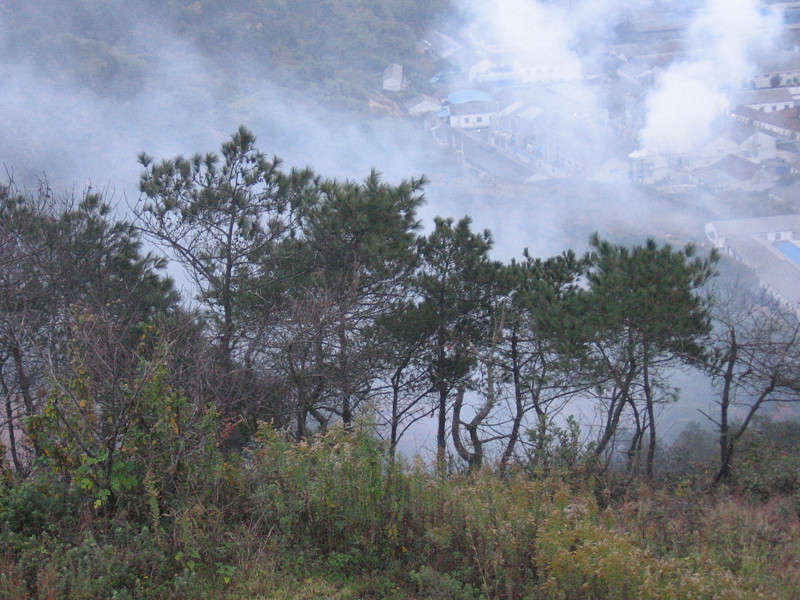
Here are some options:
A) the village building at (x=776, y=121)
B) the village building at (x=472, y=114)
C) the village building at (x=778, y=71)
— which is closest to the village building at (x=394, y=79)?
the village building at (x=472, y=114)

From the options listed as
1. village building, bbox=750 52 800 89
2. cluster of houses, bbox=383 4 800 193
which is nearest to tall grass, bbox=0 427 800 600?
cluster of houses, bbox=383 4 800 193

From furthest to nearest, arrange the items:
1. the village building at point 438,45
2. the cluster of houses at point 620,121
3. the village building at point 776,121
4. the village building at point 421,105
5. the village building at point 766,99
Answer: the village building at point 438,45 < the village building at point 421,105 < the village building at point 766,99 < the village building at point 776,121 < the cluster of houses at point 620,121

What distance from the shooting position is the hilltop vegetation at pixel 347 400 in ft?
11.3

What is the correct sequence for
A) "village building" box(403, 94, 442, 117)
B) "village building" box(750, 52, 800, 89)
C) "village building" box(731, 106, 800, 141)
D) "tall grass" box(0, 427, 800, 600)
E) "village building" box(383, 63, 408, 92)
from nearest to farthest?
"tall grass" box(0, 427, 800, 600) < "village building" box(731, 106, 800, 141) < "village building" box(750, 52, 800, 89) < "village building" box(403, 94, 442, 117) < "village building" box(383, 63, 408, 92)

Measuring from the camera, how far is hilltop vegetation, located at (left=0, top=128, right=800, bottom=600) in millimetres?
3459

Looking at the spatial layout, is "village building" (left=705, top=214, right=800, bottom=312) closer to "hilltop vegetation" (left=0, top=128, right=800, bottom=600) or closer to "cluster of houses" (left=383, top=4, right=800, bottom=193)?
"cluster of houses" (left=383, top=4, right=800, bottom=193)

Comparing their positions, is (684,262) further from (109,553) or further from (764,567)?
(109,553)

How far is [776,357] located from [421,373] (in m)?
4.55

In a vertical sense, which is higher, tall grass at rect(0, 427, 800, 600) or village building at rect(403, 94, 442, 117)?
village building at rect(403, 94, 442, 117)

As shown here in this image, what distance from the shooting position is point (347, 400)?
8.52m

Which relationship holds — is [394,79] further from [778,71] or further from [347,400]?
[347,400]

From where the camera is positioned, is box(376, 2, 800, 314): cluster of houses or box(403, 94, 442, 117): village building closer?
box(376, 2, 800, 314): cluster of houses

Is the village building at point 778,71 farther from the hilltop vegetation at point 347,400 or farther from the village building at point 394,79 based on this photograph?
the hilltop vegetation at point 347,400

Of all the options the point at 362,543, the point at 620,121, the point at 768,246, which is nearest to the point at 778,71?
the point at 620,121
